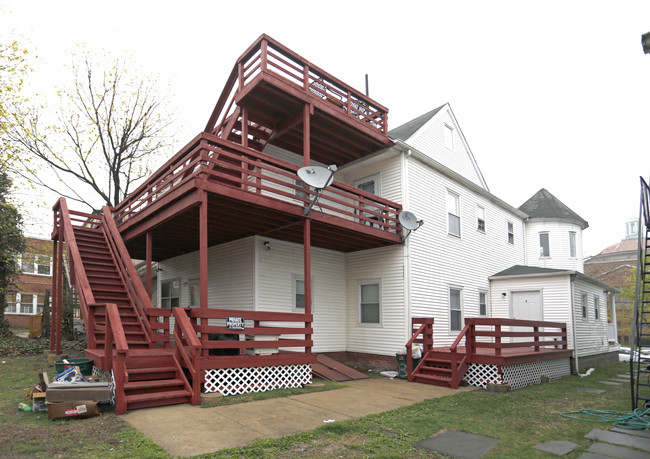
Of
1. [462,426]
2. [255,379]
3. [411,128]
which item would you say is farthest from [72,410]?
[411,128]

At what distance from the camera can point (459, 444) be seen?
18.9 ft

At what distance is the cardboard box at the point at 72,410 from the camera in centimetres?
622

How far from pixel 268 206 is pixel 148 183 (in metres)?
3.95

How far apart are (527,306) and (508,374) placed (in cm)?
692

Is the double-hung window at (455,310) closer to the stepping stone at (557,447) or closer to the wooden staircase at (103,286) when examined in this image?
the stepping stone at (557,447)

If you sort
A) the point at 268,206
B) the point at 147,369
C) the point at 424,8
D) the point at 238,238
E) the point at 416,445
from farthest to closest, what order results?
Result: 1. the point at 238,238
2. the point at 424,8
3. the point at 268,206
4. the point at 147,369
5. the point at 416,445

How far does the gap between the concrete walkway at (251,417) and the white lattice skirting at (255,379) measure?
0.83 metres

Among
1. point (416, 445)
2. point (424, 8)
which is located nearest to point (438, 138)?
point (424, 8)

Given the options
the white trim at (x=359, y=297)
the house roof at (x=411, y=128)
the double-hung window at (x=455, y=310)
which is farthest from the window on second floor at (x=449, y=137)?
the white trim at (x=359, y=297)

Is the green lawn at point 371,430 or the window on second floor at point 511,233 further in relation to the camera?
the window on second floor at point 511,233

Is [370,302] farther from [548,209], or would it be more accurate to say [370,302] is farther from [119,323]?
[548,209]

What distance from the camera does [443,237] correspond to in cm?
1497

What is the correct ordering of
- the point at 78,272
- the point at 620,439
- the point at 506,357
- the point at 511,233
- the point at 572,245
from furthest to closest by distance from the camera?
the point at 572,245 → the point at 511,233 → the point at 506,357 → the point at 78,272 → the point at 620,439

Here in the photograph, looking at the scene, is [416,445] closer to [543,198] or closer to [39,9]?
[39,9]
